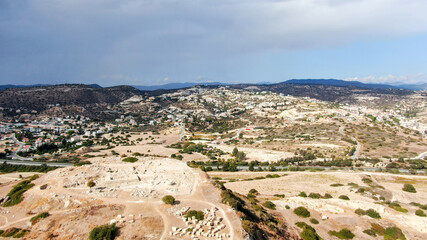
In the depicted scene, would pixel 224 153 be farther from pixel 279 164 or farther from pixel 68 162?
pixel 68 162

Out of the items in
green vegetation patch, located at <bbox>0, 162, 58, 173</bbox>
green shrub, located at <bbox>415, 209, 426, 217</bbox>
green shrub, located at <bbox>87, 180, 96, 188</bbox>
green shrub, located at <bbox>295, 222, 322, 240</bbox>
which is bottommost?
green vegetation patch, located at <bbox>0, 162, 58, 173</bbox>

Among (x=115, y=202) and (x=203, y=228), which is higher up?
(x=203, y=228)

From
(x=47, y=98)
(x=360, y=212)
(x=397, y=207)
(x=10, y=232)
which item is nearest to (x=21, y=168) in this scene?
(x=10, y=232)

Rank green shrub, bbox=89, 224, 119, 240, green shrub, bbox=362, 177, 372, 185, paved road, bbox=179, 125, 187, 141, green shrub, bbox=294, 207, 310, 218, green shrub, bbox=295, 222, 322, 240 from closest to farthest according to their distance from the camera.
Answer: green shrub, bbox=89, 224, 119, 240 < green shrub, bbox=295, 222, 322, 240 < green shrub, bbox=294, 207, 310, 218 < green shrub, bbox=362, 177, 372, 185 < paved road, bbox=179, 125, 187, 141

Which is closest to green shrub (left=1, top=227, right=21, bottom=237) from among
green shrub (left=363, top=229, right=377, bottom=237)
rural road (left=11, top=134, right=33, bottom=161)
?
green shrub (left=363, top=229, right=377, bottom=237)

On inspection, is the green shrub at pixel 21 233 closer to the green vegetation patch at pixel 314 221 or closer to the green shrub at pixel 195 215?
the green shrub at pixel 195 215

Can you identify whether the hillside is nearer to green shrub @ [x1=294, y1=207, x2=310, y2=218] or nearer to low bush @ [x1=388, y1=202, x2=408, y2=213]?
green shrub @ [x1=294, y1=207, x2=310, y2=218]

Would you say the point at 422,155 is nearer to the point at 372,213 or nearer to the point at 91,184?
the point at 372,213
